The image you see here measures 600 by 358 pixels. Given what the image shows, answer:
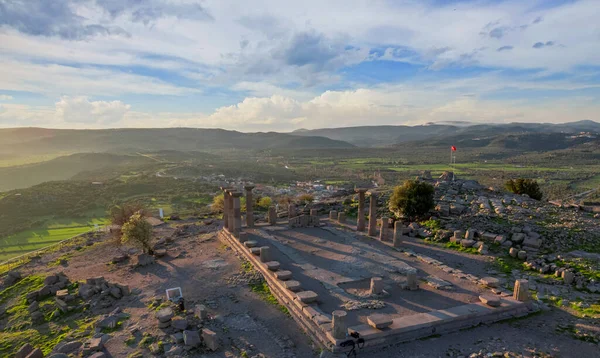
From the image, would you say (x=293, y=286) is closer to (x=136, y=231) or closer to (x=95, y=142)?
(x=136, y=231)

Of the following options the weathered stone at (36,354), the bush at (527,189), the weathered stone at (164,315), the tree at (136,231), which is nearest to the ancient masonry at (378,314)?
the weathered stone at (164,315)

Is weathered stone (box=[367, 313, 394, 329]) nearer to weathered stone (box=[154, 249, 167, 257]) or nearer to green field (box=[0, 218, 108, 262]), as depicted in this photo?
weathered stone (box=[154, 249, 167, 257])

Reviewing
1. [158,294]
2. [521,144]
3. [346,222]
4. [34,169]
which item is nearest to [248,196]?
[346,222]

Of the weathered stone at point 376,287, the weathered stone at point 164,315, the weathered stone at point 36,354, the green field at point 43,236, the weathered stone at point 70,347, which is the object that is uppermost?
the weathered stone at point 376,287

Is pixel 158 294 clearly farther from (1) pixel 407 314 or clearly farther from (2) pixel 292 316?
(1) pixel 407 314

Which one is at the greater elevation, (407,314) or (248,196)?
(248,196)

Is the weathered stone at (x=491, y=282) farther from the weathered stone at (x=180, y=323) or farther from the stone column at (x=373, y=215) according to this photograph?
the weathered stone at (x=180, y=323)

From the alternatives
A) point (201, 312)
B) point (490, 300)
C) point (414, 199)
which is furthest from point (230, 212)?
point (490, 300)
